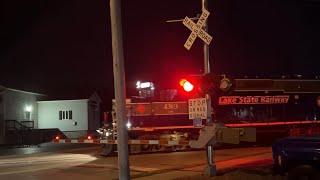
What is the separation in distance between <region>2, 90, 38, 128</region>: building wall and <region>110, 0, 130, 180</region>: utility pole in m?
33.9

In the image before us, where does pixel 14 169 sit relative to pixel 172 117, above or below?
below

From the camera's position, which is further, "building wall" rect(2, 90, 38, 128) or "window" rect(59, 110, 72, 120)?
"window" rect(59, 110, 72, 120)

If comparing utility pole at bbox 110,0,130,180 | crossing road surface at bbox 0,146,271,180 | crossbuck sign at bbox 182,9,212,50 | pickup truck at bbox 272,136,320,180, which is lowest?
crossing road surface at bbox 0,146,271,180

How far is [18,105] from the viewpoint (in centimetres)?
4572

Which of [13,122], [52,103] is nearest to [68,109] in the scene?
[52,103]

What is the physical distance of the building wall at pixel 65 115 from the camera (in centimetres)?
5038

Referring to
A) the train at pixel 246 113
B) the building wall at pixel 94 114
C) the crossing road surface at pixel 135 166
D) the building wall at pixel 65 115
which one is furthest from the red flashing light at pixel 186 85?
the building wall at pixel 94 114

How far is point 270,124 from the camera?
83.8 ft

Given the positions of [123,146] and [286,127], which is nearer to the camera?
[123,146]

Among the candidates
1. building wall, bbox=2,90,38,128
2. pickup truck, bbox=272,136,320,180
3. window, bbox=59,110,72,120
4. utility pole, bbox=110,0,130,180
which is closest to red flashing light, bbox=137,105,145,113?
utility pole, bbox=110,0,130,180

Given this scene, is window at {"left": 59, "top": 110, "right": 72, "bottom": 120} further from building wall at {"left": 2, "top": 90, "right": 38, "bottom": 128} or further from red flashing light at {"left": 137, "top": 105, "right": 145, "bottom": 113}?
red flashing light at {"left": 137, "top": 105, "right": 145, "bottom": 113}

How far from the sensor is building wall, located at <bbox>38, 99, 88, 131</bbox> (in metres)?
50.4

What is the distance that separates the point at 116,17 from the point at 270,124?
52.1 feet

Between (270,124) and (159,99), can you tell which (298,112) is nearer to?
(270,124)
